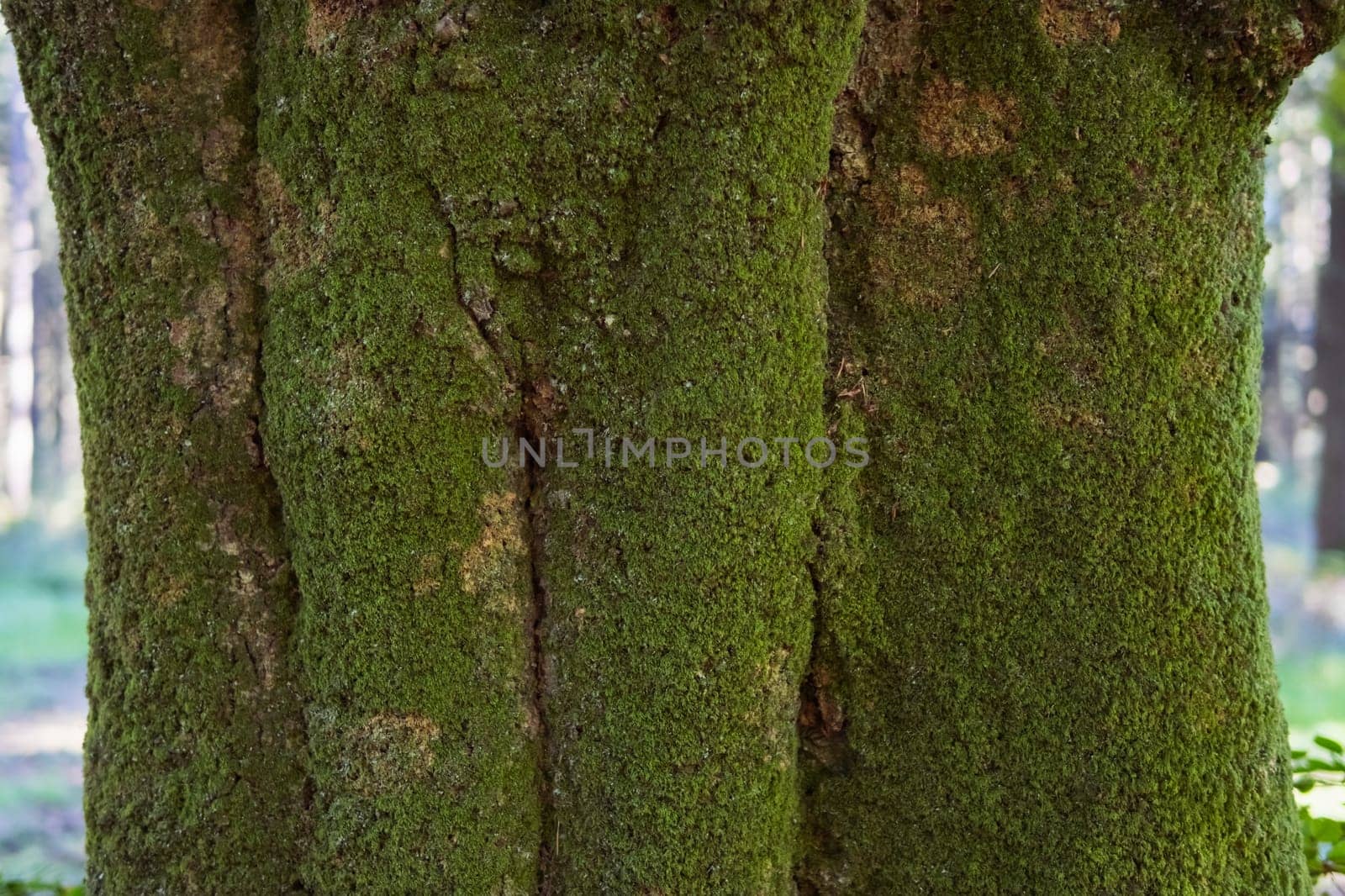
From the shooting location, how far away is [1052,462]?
1.62m

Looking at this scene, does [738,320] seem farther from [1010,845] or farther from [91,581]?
[91,581]

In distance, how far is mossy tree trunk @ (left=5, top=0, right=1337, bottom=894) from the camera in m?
1.52

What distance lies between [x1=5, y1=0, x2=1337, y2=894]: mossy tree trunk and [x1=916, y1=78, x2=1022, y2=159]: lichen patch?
0.01 metres

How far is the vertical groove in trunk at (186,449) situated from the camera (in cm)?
164

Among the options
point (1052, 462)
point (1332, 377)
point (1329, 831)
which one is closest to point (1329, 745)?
point (1329, 831)

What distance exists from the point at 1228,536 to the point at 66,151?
2.37 meters

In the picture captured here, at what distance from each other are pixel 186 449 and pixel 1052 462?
64.7 inches

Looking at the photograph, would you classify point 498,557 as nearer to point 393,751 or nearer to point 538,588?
point 538,588

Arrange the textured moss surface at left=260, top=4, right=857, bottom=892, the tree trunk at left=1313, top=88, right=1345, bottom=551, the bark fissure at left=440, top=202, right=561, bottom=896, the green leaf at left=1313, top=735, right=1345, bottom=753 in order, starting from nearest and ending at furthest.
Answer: the textured moss surface at left=260, top=4, right=857, bottom=892, the bark fissure at left=440, top=202, right=561, bottom=896, the green leaf at left=1313, top=735, right=1345, bottom=753, the tree trunk at left=1313, top=88, right=1345, bottom=551

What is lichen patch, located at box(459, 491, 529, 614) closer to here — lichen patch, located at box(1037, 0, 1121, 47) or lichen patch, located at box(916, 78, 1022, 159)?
lichen patch, located at box(916, 78, 1022, 159)

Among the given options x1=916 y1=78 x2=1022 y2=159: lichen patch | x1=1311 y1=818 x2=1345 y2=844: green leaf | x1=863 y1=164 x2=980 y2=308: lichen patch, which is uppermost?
x1=916 y1=78 x2=1022 y2=159: lichen patch

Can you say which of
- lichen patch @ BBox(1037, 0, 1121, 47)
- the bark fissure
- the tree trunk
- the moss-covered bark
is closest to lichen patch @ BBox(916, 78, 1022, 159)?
the moss-covered bark

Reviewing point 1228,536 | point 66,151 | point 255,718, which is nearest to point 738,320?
point 1228,536

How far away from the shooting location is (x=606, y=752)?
1562mm
